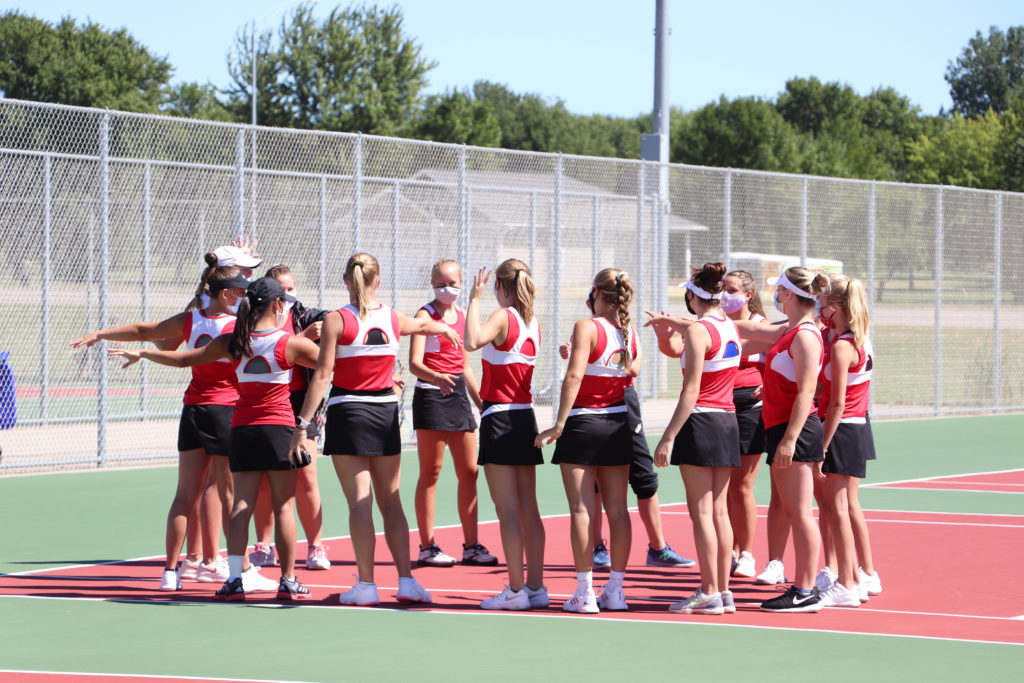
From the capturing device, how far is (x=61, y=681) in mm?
6188

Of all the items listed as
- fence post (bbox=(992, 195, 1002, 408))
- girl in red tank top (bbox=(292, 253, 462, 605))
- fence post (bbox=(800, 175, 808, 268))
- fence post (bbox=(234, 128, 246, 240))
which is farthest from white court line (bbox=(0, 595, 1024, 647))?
fence post (bbox=(992, 195, 1002, 408))

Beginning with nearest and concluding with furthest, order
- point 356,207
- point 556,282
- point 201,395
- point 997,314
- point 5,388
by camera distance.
Result: point 201,395
point 5,388
point 356,207
point 556,282
point 997,314

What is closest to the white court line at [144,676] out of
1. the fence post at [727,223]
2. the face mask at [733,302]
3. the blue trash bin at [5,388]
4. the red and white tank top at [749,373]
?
the face mask at [733,302]

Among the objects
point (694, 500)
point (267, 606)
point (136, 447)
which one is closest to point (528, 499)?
point (694, 500)

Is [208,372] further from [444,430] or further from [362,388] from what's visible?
[444,430]

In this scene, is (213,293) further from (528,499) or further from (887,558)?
(887,558)

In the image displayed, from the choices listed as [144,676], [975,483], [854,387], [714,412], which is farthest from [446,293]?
[975,483]

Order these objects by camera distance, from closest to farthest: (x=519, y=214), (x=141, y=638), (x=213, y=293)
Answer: (x=141, y=638), (x=213, y=293), (x=519, y=214)

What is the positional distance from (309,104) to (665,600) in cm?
5994

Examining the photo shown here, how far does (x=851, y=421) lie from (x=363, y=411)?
8.39ft

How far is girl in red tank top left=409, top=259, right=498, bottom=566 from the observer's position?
934cm

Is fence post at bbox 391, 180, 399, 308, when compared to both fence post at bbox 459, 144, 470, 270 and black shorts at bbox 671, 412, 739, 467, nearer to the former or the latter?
fence post at bbox 459, 144, 470, 270

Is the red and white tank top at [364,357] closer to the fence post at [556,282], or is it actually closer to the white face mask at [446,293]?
the white face mask at [446,293]

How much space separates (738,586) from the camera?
28.7 ft
